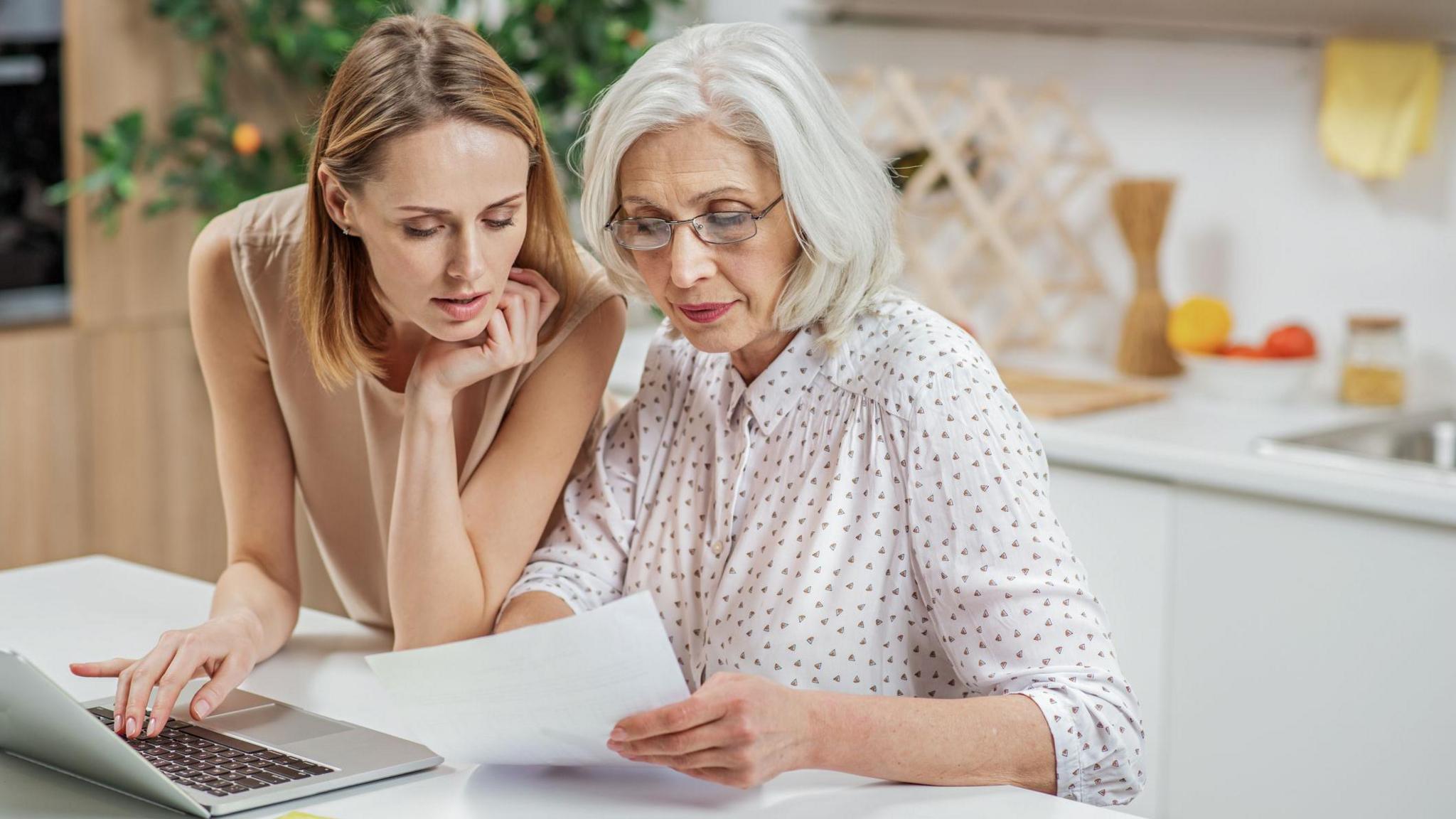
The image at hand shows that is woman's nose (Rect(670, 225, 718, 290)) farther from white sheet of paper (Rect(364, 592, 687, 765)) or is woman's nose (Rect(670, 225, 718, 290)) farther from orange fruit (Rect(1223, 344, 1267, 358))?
orange fruit (Rect(1223, 344, 1267, 358))

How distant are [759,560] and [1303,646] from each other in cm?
105

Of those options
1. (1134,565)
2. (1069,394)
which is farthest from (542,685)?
(1069,394)

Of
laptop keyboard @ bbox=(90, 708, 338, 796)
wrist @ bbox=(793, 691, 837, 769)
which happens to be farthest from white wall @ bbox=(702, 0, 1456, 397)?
laptop keyboard @ bbox=(90, 708, 338, 796)

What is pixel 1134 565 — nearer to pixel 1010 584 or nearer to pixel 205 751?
pixel 1010 584

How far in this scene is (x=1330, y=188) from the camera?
102 inches

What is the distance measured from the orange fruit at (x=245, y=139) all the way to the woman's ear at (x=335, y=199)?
5.89 feet

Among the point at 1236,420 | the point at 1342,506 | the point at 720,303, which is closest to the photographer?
the point at 720,303

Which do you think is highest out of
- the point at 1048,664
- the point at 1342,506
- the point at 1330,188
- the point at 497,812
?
the point at 1330,188

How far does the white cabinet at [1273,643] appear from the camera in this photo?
2000mm

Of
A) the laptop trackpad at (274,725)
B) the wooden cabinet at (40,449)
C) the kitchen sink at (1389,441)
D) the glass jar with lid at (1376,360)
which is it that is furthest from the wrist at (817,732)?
the wooden cabinet at (40,449)

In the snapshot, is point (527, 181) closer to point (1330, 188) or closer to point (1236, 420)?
point (1236, 420)

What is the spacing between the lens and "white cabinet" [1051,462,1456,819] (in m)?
2.00

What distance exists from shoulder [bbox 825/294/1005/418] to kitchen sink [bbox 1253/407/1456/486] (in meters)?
0.92

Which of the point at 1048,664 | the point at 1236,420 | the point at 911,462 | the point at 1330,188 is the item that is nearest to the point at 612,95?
the point at 911,462
